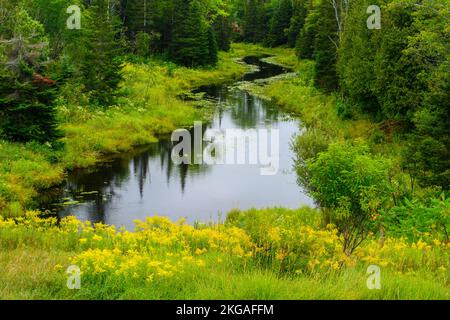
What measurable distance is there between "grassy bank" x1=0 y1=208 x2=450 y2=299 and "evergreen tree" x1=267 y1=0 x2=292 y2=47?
7758 cm

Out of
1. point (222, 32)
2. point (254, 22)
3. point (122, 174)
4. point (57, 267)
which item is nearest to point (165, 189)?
point (122, 174)

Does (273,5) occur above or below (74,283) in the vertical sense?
above

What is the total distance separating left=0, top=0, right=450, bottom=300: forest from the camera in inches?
256

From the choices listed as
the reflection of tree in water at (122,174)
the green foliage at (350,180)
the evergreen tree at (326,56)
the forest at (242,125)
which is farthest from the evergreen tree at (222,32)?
the green foliage at (350,180)

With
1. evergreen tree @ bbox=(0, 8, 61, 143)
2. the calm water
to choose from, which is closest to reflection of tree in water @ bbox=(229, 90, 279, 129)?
the calm water

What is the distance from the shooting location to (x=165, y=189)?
2075 cm

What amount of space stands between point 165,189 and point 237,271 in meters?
14.2

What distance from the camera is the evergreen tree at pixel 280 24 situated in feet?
274

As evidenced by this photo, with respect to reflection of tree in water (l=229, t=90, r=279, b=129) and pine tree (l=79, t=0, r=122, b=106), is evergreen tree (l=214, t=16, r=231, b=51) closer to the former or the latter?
reflection of tree in water (l=229, t=90, r=279, b=129)

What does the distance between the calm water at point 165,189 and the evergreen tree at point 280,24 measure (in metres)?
60.3
